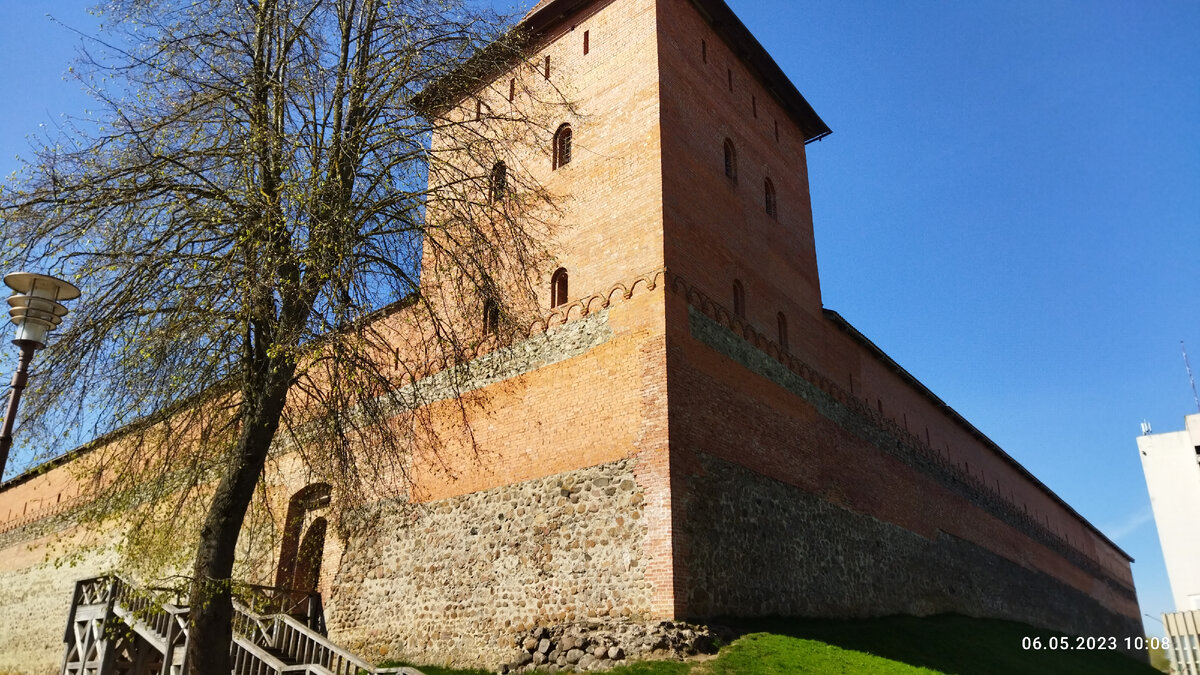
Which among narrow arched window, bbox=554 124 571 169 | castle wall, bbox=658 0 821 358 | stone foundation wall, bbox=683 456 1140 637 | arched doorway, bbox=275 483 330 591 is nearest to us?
stone foundation wall, bbox=683 456 1140 637

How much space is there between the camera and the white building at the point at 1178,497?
35.0 m

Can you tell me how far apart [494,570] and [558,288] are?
4.85 metres

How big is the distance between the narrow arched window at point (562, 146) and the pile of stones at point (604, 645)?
8426 millimetres

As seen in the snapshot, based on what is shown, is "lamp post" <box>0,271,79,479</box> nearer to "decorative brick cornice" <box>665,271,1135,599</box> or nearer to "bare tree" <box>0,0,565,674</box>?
"bare tree" <box>0,0,565,674</box>

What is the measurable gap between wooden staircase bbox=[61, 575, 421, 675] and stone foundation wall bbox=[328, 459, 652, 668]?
1463 mm

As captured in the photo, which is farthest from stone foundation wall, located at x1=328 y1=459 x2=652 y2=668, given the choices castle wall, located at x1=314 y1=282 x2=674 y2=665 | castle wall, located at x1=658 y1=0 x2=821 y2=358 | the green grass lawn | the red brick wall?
castle wall, located at x1=658 y1=0 x2=821 y2=358

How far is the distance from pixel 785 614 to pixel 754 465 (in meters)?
2.39

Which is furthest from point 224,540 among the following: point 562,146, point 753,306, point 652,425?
point 753,306

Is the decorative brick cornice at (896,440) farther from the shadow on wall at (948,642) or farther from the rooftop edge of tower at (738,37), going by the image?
the rooftop edge of tower at (738,37)

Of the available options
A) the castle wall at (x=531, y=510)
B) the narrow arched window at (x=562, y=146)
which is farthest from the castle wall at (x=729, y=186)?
the narrow arched window at (x=562, y=146)

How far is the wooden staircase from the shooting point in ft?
36.5

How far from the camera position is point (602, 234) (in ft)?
45.2

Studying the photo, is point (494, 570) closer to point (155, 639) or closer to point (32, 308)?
point (155, 639)

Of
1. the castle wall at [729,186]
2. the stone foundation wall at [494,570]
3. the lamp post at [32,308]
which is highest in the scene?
the castle wall at [729,186]
